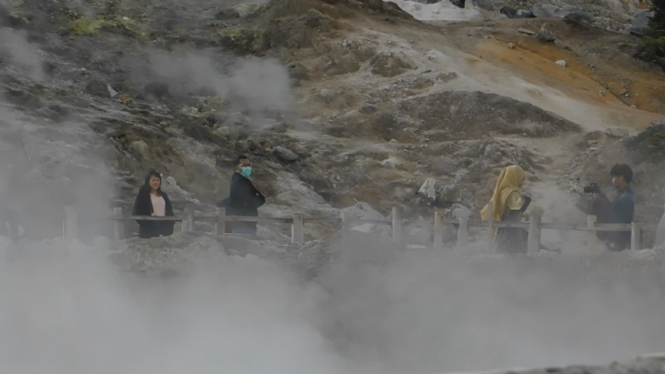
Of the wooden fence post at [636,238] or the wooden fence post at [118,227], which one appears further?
the wooden fence post at [118,227]

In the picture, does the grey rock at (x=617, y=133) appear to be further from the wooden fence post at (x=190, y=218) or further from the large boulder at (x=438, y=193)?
the wooden fence post at (x=190, y=218)

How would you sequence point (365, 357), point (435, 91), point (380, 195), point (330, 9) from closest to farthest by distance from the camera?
point (365, 357), point (380, 195), point (435, 91), point (330, 9)

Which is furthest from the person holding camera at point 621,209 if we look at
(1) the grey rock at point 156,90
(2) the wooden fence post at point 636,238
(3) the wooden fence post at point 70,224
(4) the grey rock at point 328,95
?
(1) the grey rock at point 156,90

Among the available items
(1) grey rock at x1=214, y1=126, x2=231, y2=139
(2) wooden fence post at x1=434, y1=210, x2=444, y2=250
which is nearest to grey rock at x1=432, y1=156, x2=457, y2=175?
Result: (1) grey rock at x1=214, y1=126, x2=231, y2=139

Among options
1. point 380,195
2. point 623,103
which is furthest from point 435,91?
point 623,103

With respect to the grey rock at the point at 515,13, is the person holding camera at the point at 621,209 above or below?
below

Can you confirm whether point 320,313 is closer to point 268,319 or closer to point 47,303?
point 268,319

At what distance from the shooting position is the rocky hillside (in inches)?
575

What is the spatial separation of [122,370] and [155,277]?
111cm

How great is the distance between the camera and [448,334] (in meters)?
6.06

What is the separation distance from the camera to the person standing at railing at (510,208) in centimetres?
712

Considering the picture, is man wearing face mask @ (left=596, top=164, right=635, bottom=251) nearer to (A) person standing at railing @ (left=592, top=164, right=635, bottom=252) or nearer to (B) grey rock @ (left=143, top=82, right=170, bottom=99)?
(A) person standing at railing @ (left=592, top=164, right=635, bottom=252)

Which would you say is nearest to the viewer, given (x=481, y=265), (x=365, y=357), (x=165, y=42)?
(x=365, y=357)

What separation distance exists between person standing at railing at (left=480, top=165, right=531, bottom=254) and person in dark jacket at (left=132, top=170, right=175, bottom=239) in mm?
2495
